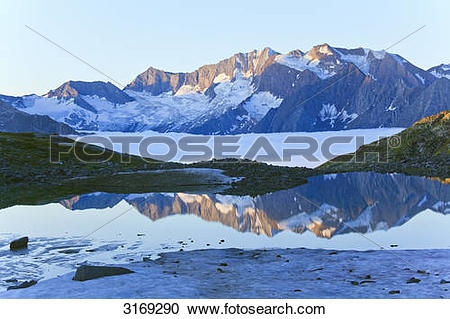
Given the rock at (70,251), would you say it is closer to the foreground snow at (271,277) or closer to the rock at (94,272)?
the foreground snow at (271,277)

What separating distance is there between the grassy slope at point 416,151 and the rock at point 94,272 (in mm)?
61678

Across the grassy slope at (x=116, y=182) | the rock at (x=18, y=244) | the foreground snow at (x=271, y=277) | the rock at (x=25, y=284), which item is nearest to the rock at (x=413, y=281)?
the foreground snow at (x=271, y=277)

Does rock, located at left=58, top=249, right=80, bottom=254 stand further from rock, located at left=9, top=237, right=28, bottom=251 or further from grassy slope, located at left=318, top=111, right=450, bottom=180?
grassy slope, located at left=318, top=111, right=450, bottom=180

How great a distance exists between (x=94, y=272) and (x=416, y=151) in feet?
267

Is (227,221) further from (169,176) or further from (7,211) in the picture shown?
(169,176)

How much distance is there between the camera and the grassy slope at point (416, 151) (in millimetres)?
73250

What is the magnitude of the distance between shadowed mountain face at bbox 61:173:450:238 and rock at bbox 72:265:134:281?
10638 mm

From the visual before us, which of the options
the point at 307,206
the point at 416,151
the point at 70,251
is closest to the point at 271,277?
the point at 70,251

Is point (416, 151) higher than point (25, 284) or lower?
higher

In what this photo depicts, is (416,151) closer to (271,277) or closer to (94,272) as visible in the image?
(271,277)

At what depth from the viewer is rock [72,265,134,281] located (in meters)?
14.7

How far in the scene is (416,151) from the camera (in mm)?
83312

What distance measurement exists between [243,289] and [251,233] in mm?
10253

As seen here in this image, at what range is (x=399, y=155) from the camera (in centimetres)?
8544
